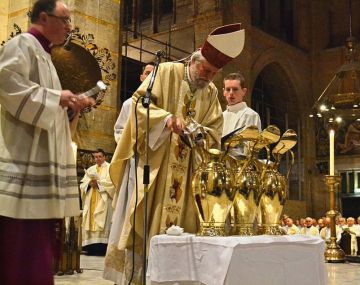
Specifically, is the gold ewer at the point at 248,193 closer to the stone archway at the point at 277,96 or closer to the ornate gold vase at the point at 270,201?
the ornate gold vase at the point at 270,201

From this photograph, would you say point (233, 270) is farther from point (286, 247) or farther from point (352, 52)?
point (352, 52)

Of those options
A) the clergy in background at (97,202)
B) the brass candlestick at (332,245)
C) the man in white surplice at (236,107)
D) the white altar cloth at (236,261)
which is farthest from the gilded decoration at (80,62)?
the white altar cloth at (236,261)

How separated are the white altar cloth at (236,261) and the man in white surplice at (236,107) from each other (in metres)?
1.55

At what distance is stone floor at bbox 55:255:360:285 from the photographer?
5.35 meters

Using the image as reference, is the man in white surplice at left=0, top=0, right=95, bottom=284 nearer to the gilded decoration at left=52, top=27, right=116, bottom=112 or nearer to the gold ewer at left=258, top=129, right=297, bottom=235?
the gold ewer at left=258, top=129, right=297, bottom=235

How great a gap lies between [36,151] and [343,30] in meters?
20.6

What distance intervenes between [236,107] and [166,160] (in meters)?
1.02

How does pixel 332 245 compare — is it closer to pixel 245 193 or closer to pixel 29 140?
pixel 245 193

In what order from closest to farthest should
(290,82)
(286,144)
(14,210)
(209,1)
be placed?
(14,210), (286,144), (209,1), (290,82)

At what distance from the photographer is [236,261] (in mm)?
2713

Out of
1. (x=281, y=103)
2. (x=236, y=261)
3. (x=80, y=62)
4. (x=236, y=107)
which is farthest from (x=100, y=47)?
(x=281, y=103)

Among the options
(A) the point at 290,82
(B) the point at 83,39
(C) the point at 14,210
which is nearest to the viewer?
(C) the point at 14,210

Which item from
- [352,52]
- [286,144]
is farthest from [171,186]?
[352,52]

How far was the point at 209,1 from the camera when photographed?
1595 centimetres
